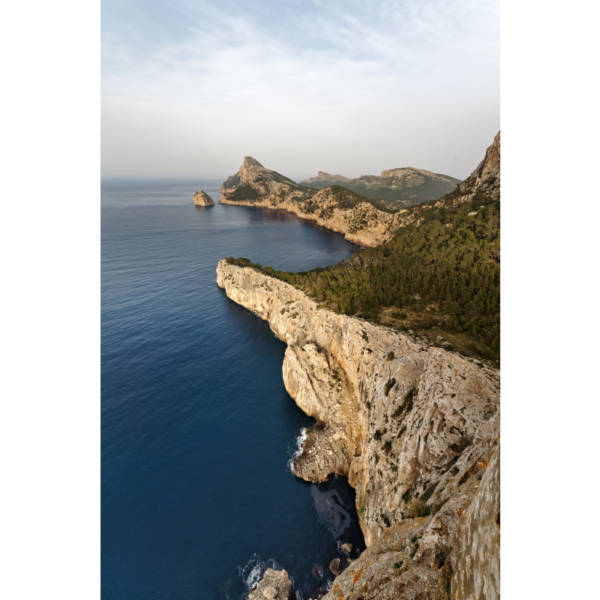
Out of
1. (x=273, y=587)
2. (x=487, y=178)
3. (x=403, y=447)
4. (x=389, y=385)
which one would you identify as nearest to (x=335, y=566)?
(x=273, y=587)

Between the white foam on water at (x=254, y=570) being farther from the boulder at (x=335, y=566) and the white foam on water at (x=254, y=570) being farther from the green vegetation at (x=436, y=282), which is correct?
the green vegetation at (x=436, y=282)

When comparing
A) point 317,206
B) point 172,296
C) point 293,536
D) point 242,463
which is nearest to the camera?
point 293,536

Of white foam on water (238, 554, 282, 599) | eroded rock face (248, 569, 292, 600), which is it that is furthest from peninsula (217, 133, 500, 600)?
white foam on water (238, 554, 282, 599)

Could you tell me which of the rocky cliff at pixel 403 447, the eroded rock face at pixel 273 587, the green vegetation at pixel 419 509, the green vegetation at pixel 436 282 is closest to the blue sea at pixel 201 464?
the eroded rock face at pixel 273 587

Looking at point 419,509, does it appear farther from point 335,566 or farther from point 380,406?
point 335,566
